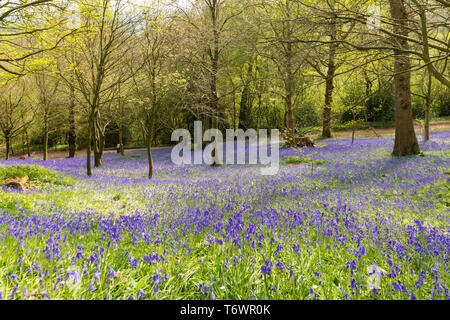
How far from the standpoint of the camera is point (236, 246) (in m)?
3.34

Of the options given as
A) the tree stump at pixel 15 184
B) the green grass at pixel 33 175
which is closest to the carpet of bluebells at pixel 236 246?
the tree stump at pixel 15 184

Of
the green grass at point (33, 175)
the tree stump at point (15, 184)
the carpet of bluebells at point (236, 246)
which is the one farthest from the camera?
the green grass at point (33, 175)

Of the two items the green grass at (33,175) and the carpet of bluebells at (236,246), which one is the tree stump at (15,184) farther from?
the carpet of bluebells at (236,246)

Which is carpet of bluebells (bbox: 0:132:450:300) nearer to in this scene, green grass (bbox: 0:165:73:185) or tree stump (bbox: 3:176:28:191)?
tree stump (bbox: 3:176:28:191)

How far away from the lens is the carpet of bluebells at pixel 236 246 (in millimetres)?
2500

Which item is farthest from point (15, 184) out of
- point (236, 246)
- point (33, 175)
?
point (236, 246)

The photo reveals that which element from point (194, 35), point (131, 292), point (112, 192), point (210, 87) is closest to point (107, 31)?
point (194, 35)

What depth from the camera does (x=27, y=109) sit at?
25.9 metres

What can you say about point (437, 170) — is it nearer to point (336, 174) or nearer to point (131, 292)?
point (336, 174)

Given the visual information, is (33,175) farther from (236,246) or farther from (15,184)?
(236,246)

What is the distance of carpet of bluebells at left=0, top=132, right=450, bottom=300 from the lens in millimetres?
2500

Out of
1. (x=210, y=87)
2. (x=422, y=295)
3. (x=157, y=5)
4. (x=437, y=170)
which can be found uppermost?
(x=157, y=5)

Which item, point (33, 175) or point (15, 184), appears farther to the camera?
point (33, 175)
